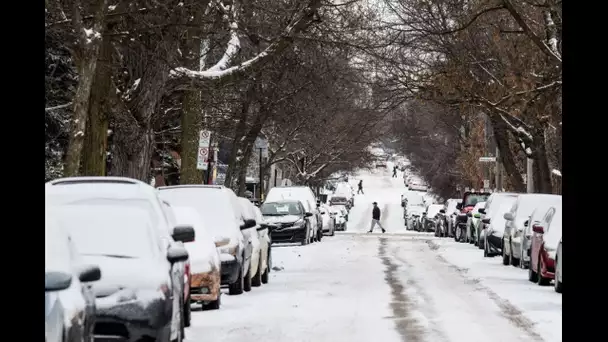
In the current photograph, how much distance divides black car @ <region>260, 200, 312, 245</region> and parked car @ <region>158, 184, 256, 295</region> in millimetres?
20454

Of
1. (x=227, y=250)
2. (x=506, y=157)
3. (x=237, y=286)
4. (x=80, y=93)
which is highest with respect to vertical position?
(x=506, y=157)

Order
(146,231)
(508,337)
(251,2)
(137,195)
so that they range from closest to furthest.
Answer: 1. (146,231)
2. (137,195)
3. (508,337)
4. (251,2)

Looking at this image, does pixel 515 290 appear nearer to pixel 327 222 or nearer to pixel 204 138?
pixel 204 138

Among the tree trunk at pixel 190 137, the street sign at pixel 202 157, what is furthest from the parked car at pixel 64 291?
the tree trunk at pixel 190 137

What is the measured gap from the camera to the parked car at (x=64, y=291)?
864 cm

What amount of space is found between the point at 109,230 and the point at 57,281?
13.3ft

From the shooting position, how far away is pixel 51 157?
127 ft

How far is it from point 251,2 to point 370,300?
1041 cm

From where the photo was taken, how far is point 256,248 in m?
22.7

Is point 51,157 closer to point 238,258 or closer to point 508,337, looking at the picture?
point 238,258

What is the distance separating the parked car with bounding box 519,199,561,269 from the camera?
26.6 metres

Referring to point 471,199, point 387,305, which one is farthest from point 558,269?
point 471,199

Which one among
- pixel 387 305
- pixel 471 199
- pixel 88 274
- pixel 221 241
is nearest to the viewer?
pixel 88 274
